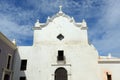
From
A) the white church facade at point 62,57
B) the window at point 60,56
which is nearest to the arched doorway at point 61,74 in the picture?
the white church facade at point 62,57

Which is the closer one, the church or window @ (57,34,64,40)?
the church

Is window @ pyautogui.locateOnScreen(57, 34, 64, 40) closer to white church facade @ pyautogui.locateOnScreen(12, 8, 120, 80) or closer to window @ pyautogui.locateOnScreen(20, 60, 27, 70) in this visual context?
white church facade @ pyautogui.locateOnScreen(12, 8, 120, 80)

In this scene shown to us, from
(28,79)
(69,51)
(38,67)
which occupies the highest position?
(69,51)

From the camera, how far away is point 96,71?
21.1 m

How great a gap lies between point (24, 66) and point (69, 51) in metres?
6.08

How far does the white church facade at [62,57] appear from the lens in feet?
69.6

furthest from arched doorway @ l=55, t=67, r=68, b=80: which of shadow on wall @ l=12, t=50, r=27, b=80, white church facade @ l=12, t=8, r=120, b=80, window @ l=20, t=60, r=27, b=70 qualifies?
window @ l=20, t=60, r=27, b=70

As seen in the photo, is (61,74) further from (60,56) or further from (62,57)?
(60,56)

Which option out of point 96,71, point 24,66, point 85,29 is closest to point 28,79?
point 24,66

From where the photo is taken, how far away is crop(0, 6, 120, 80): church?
69.6 feet

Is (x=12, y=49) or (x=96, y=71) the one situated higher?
(x=12, y=49)

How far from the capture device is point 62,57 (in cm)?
2211

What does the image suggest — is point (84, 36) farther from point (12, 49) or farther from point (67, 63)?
point (12, 49)

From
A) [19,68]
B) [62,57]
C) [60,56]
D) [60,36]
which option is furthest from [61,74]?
[19,68]
